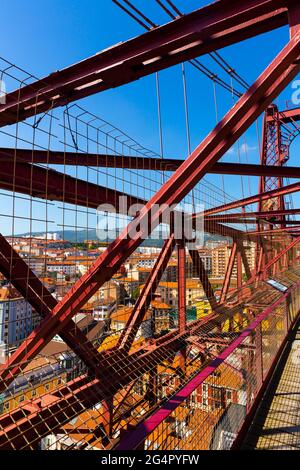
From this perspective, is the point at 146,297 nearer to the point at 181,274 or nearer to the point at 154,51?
the point at 181,274

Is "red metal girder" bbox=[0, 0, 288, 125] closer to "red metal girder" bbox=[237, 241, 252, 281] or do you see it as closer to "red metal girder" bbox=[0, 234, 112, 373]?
"red metal girder" bbox=[0, 234, 112, 373]

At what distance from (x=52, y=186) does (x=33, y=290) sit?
0.96m

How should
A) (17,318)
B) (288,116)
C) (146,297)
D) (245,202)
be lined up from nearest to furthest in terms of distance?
(17,318)
(146,297)
(245,202)
(288,116)

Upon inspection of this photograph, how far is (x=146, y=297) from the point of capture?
12.6 feet

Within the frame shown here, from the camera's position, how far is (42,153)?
2.43 m

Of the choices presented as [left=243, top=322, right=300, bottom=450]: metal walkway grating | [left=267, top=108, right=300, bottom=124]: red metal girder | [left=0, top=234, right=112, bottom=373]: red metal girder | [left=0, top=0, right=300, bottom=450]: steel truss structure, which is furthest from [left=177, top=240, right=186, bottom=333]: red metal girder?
[left=267, top=108, right=300, bottom=124]: red metal girder

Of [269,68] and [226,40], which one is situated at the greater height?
[226,40]

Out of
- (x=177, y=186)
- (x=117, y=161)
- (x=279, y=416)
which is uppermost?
(x=117, y=161)

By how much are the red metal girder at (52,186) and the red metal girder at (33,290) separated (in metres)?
0.50

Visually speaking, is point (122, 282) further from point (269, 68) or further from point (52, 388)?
point (269, 68)

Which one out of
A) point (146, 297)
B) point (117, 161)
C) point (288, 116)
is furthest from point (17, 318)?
point (288, 116)

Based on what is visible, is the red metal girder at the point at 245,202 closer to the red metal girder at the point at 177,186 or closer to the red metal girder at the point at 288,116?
the red metal girder at the point at 177,186

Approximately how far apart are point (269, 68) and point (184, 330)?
10.8ft
